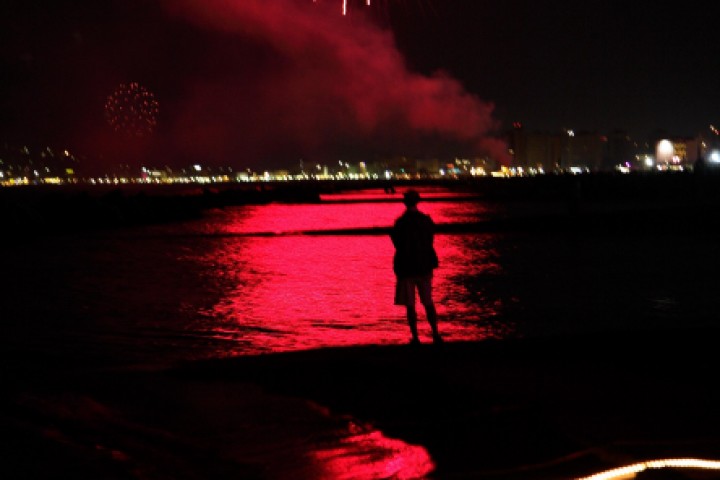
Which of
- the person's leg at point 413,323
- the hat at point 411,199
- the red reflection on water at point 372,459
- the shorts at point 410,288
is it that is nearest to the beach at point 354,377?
the red reflection on water at point 372,459

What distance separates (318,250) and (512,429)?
734 inches

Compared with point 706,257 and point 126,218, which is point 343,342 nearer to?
point 706,257

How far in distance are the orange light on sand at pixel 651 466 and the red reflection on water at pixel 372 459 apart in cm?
109

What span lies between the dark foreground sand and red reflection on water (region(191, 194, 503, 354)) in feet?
5.70

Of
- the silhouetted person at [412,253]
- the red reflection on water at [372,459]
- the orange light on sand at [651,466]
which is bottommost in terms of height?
the red reflection on water at [372,459]

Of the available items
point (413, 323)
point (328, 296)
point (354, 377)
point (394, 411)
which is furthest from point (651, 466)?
point (328, 296)

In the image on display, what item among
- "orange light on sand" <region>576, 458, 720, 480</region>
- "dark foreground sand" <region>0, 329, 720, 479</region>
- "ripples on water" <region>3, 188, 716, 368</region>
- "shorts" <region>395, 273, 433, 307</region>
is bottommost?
"ripples on water" <region>3, 188, 716, 368</region>

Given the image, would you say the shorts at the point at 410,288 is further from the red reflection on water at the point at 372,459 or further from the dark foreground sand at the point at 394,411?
the red reflection on water at the point at 372,459

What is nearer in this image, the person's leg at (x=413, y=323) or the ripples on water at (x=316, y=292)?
the person's leg at (x=413, y=323)

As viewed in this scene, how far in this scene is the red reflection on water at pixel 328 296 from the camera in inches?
437

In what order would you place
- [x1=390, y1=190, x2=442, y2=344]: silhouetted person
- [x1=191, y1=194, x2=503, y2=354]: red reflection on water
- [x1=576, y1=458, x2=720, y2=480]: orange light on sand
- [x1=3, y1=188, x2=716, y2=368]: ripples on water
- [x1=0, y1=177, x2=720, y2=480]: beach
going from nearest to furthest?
[x1=576, y1=458, x2=720, y2=480]: orange light on sand
[x1=0, y1=177, x2=720, y2=480]: beach
[x1=390, y1=190, x2=442, y2=344]: silhouetted person
[x1=191, y1=194, x2=503, y2=354]: red reflection on water
[x1=3, y1=188, x2=716, y2=368]: ripples on water

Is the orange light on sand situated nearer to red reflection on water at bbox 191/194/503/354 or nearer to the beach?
the beach

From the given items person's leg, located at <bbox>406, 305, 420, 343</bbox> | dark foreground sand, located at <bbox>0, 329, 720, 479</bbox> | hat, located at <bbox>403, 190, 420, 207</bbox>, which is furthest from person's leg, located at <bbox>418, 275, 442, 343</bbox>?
hat, located at <bbox>403, 190, 420, 207</bbox>

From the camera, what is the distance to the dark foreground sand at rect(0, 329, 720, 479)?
5.61 m
